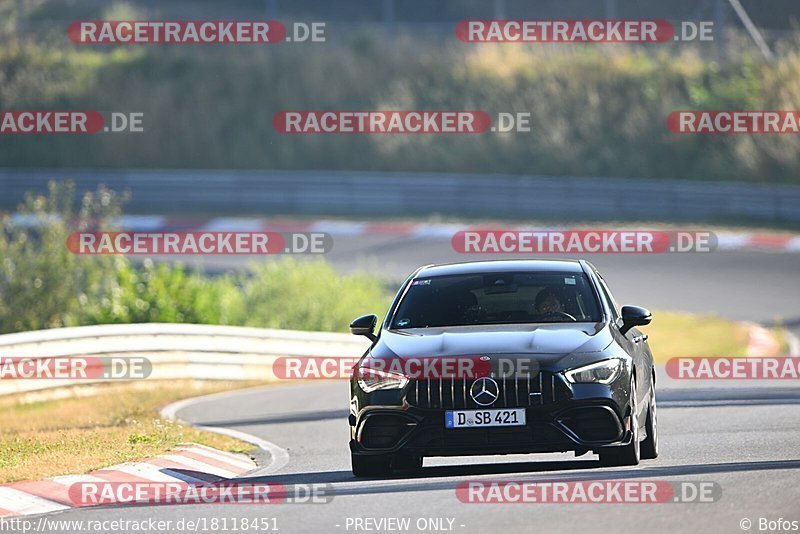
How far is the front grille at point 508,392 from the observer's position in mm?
10281

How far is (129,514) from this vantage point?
32.3 feet

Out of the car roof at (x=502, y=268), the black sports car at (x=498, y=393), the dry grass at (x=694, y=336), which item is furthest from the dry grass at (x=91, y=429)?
the dry grass at (x=694, y=336)

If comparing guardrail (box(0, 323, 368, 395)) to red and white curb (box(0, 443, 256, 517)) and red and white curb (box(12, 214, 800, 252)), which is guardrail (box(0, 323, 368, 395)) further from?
red and white curb (box(12, 214, 800, 252))

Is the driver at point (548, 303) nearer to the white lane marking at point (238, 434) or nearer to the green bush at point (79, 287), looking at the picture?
the white lane marking at point (238, 434)

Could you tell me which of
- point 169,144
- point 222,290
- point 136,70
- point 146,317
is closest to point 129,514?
point 146,317

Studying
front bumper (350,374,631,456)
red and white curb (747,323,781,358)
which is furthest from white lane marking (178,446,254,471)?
red and white curb (747,323,781,358)

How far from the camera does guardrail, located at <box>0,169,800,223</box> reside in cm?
3519

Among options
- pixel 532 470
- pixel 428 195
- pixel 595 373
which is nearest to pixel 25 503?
pixel 532 470

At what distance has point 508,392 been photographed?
10289mm

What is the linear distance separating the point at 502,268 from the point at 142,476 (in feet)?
10.2

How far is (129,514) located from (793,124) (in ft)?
107

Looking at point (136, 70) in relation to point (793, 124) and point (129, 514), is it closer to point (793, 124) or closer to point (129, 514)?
point (793, 124)

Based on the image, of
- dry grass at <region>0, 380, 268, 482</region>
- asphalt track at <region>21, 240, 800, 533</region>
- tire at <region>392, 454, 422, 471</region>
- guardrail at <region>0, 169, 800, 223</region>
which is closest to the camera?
asphalt track at <region>21, 240, 800, 533</region>

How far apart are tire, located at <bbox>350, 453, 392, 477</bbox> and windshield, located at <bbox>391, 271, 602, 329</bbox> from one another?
1171 millimetres
